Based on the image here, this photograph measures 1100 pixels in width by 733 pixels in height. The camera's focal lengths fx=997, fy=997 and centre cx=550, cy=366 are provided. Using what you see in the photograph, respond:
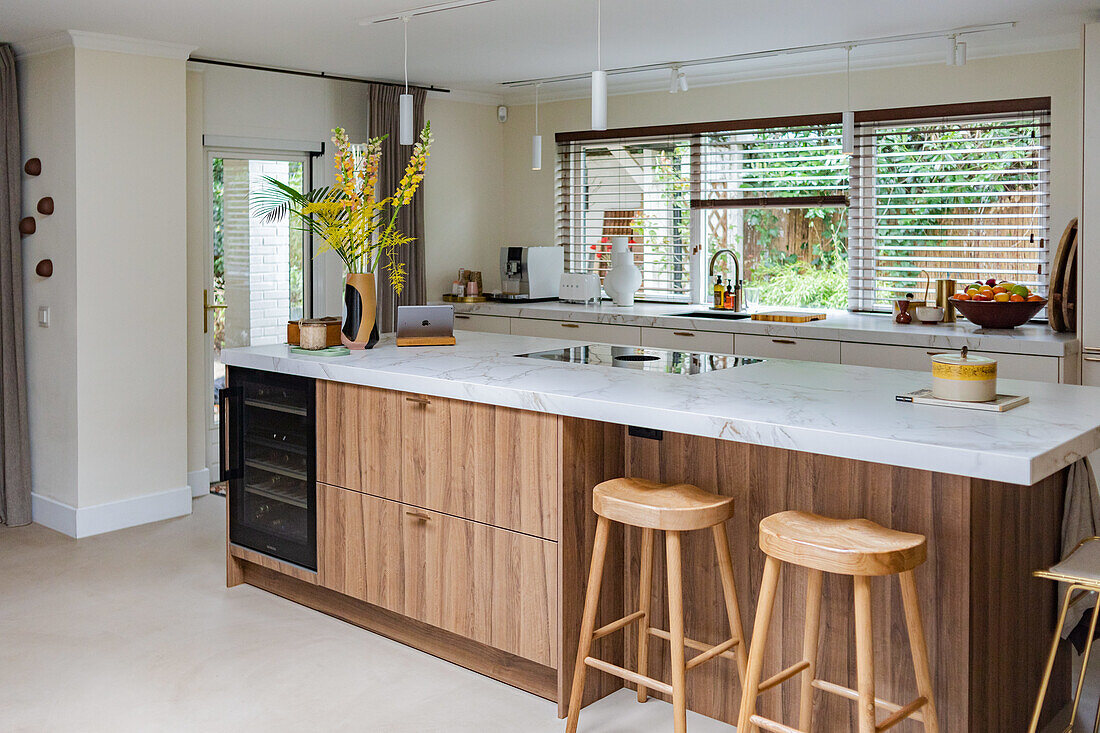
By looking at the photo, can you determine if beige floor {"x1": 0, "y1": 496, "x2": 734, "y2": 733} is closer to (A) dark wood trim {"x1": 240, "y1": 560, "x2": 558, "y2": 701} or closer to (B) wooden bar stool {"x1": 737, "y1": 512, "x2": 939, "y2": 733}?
(A) dark wood trim {"x1": 240, "y1": 560, "x2": 558, "y2": 701}

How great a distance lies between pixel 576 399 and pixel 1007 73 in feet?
11.7

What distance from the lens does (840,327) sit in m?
5.06

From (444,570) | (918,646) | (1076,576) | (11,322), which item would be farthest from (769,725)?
(11,322)

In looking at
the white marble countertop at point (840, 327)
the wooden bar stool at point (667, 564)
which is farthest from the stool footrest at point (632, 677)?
the white marble countertop at point (840, 327)

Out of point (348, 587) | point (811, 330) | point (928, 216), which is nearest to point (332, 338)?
point (348, 587)

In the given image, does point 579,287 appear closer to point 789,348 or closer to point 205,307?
point 789,348

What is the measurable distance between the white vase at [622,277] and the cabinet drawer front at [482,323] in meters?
0.71

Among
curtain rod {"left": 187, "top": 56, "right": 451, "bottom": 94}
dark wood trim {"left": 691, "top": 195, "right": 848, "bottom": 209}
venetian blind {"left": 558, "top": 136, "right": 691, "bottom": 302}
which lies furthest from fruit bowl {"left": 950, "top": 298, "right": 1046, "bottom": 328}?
curtain rod {"left": 187, "top": 56, "right": 451, "bottom": 94}

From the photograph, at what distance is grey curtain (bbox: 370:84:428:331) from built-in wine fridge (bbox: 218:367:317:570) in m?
2.32

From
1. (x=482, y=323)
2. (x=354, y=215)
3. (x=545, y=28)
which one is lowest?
(x=482, y=323)

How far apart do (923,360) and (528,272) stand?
275 centimetres

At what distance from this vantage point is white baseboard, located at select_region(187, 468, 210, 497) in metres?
5.57

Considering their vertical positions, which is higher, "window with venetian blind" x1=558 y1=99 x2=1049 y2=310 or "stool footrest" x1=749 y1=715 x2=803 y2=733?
"window with venetian blind" x1=558 y1=99 x2=1049 y2=310

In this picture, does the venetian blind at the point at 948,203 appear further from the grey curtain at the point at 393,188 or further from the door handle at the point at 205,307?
the door handle at the point at 205,307
